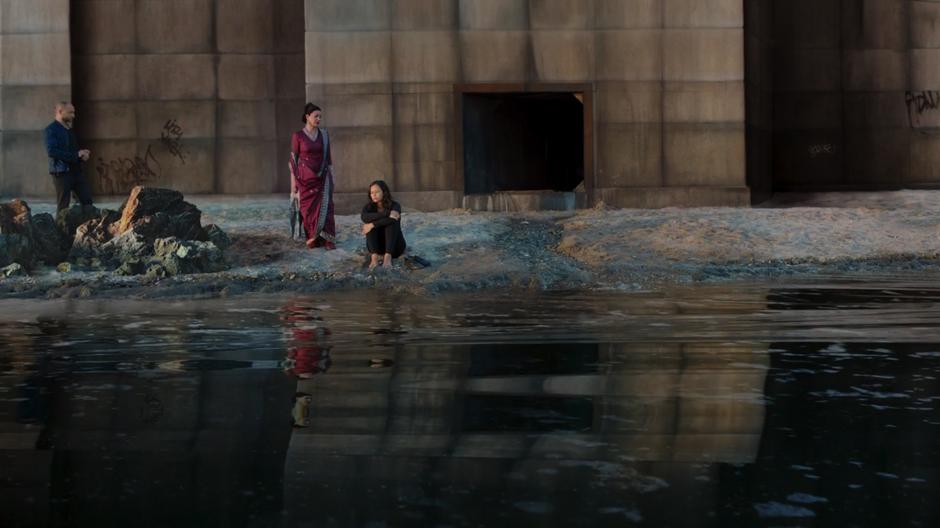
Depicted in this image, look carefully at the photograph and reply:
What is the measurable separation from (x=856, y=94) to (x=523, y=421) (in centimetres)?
2110

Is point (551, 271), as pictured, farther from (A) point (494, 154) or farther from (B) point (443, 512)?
(B) point (443, 512)

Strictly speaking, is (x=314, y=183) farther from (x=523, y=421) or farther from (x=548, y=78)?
(x=523, y=421)

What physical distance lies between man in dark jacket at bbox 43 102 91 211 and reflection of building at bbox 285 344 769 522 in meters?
10.3

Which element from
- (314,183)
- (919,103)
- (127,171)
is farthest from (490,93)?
(919,103)

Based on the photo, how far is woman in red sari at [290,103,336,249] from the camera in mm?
17641

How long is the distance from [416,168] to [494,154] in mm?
1737

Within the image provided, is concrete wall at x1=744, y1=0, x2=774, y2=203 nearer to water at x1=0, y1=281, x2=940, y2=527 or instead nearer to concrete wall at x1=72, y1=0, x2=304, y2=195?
concrete wall at x1=72, y1=0, x2=304, y2=195

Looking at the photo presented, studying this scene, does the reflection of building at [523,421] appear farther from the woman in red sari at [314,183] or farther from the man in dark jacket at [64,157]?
the man in dark jacket at [64,157]

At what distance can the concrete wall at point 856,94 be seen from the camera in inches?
1016

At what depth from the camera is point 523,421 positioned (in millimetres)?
6152

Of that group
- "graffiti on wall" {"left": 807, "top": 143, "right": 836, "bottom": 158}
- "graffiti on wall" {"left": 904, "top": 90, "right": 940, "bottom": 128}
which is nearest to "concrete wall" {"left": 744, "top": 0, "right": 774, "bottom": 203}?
"graffiti on wall" {"left": 807, "top": 143, "right": 836, "bottom": 158}

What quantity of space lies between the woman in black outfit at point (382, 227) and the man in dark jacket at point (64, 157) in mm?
3789

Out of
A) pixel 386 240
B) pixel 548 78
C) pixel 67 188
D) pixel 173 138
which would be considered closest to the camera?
pixel 386 240

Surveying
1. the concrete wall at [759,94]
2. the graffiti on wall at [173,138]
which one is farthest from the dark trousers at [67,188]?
the concrete wall at [759,94]
